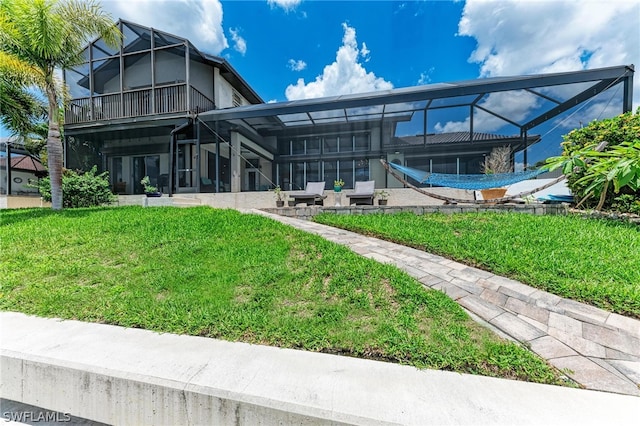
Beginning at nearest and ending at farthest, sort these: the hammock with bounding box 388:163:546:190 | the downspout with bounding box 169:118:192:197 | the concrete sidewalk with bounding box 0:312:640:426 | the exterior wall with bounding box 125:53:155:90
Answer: the concrete sidewalk with bounding box 0:312:640:426 < the hammock with bounding box 388:163:546:190 < the downspout with bounding box 169:118:192:197 < the exterior wall with bounding box 125:53:155:90

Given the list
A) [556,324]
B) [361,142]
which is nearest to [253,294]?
[556,324]

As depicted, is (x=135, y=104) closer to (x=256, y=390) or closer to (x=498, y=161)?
(x=256, y=390)

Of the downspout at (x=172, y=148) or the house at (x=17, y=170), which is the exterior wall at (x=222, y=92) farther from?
the house at (x=17, y=170)

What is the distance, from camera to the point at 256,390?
158 cm

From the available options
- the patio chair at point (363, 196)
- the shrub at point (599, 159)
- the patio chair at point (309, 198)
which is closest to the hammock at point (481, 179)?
the shrub at point (599, 159)

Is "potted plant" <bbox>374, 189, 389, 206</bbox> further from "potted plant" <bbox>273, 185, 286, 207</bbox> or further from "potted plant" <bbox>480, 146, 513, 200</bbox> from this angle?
"potted plant" <bbox>480, 146, 513, 200</bbox>

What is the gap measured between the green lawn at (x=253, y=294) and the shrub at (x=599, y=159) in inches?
168

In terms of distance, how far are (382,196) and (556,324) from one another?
6571mm

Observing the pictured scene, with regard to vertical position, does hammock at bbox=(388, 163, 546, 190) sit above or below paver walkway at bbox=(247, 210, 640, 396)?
above

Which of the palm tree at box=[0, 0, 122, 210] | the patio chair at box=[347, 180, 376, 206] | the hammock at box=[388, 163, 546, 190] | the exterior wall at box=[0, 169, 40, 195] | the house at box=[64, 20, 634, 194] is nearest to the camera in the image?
the palm tree at box=[0, 0, 122, 210]

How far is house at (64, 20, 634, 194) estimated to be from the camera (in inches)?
Answer: 381

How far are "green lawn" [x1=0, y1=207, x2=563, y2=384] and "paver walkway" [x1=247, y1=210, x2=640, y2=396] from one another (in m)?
0.23

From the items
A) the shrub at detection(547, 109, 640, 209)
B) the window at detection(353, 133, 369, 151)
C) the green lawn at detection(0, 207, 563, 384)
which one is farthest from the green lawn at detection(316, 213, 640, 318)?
the window at detection(353, 133, 369, 151)

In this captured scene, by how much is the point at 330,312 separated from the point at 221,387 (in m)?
1.12
